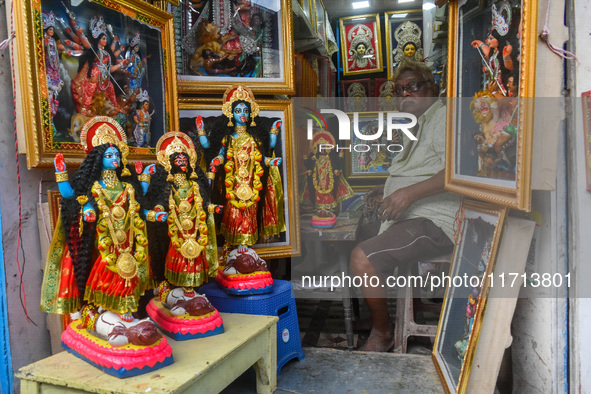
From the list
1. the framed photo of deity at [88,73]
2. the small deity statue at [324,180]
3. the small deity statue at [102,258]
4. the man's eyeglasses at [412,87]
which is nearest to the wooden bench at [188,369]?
the small deity statue at [102,258]

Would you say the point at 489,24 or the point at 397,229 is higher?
the point at 489,24

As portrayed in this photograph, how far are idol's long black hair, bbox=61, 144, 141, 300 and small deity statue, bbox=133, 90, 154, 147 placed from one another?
0.76 meters

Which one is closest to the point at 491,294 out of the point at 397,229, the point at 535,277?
the point at 535,277

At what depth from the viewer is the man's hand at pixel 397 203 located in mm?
2850

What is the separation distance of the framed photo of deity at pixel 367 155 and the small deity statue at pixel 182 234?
2.00 m

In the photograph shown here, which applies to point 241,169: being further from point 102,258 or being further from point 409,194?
point 409,194

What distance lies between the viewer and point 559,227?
173 cm

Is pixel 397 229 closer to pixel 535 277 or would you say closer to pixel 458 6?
pixel 535 277

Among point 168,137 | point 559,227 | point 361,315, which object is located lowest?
point 361,315

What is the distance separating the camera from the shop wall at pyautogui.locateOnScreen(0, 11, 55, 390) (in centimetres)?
189

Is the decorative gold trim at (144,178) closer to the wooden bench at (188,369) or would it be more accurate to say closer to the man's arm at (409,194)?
the wooden bench at (188,369)

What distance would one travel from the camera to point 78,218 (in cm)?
161

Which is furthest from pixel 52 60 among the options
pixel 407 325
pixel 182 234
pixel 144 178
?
pixel 407 325

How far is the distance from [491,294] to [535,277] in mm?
206
